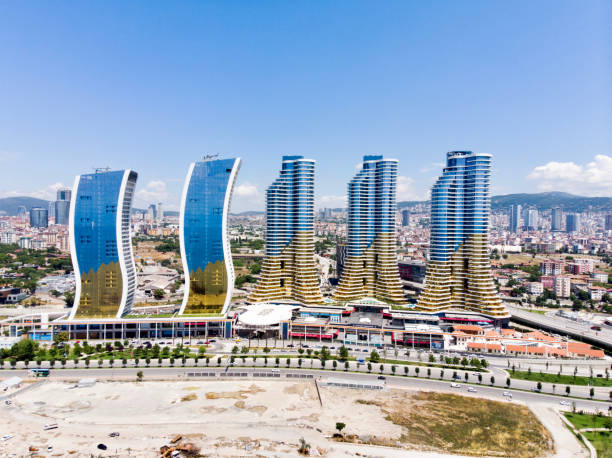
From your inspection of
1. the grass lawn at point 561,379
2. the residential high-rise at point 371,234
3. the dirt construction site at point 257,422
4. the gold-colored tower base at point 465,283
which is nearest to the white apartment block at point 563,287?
the gold-colored tower base at point 465,283

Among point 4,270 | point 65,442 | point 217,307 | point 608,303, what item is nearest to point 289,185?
point 217,307

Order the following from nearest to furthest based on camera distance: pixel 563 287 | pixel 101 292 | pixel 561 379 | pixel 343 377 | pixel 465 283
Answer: pixel 343 377
pixel 561 379
pixel 101 292
pixel 465 283
pixel 563 287

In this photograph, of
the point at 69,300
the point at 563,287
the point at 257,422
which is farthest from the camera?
the point at 563,287

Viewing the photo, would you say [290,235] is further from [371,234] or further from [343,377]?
[343,377]

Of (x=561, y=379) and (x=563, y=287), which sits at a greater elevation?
(x=563, y=287)

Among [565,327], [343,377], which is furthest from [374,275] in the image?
[565,327]

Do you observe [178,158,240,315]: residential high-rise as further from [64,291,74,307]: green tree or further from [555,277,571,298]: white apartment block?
[555,277,571,298]: white apartment block
